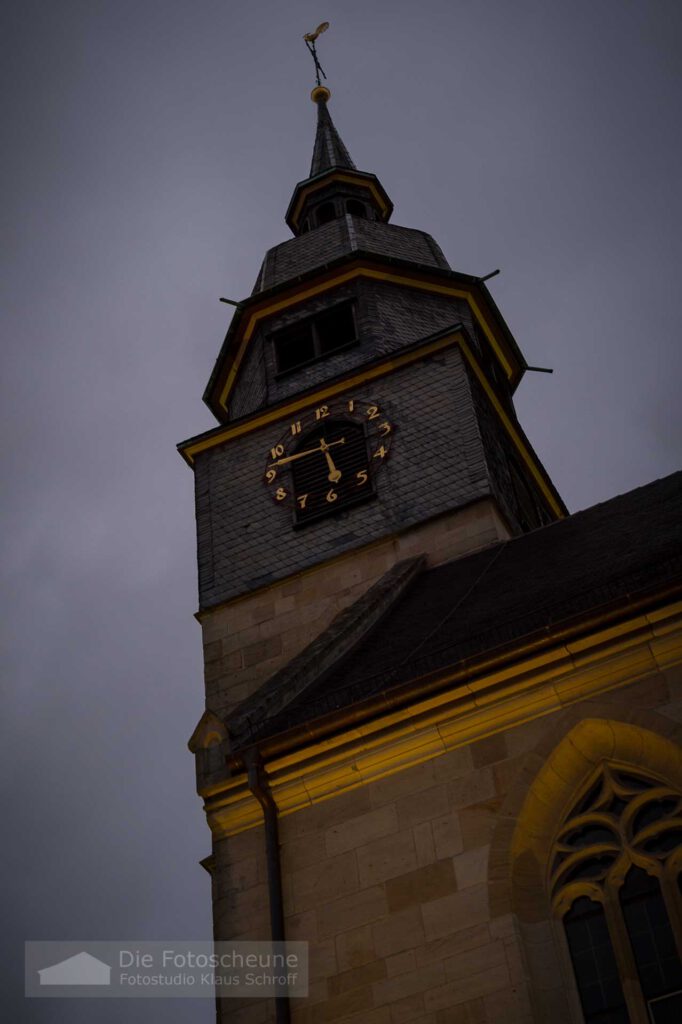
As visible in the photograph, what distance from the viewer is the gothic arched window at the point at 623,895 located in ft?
46.0

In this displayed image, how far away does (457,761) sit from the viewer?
16.0m

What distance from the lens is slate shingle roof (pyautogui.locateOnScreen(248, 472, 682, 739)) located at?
54.1 feet

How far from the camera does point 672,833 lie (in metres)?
14.8

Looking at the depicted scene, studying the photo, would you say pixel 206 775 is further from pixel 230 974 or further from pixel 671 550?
pixel 671 550

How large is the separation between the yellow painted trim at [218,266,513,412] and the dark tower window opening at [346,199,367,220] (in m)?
5.59

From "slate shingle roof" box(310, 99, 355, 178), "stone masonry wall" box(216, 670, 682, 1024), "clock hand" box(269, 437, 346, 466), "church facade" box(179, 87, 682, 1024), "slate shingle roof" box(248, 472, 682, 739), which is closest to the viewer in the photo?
"stone masonry wall" box(216, 670, 682, 1024)

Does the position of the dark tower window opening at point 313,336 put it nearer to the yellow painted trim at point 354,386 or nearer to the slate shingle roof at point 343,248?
the slate shingle roof at point 343,248

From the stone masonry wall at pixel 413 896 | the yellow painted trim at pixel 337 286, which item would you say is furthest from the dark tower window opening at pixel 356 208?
the stone masonry wall at pixel 413 896

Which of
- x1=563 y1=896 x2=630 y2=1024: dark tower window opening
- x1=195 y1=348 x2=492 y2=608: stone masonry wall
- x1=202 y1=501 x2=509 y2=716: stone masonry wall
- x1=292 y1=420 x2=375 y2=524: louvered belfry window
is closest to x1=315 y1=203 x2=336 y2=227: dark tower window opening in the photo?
x1=195 y1=348 x2=492 y2=608: stone masonry wall

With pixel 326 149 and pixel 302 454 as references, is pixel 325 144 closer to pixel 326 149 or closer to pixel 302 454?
pixel 326 149

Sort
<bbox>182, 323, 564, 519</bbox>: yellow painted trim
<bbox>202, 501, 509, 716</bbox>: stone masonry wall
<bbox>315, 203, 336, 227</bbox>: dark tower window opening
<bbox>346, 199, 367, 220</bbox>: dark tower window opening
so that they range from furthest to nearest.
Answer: <bbox>346, 199, 367, 220</bbox>: dark tower window opening, <bbox>315, 203, 336, 227</bbox>: dark tower window opening, <bbox>182, 323, 564, 519</bbox>: yellow painted trim, <bbox>202, 501, 509, 716</bbox>: stone masonry wall

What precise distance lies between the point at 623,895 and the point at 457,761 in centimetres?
207

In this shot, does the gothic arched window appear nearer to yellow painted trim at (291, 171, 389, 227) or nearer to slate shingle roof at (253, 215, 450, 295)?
slate shingle roof at (253, 215, 450, 295)

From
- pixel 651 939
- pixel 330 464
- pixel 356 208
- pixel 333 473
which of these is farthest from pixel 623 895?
pixel 356 208
